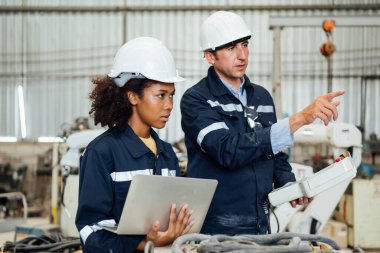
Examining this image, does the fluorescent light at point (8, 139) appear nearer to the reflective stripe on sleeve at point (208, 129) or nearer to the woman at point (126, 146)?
the reflective stripe on sleeve at point (208, 129)

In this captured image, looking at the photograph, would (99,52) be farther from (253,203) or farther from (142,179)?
(142,179)

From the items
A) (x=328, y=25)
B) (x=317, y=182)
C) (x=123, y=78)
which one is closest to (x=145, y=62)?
(x=123, y=78)

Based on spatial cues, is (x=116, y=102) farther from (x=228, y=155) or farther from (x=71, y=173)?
(x=71, y=173)

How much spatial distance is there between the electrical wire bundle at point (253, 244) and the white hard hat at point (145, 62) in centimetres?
61

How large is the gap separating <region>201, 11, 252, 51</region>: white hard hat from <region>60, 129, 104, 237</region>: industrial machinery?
147 centimetres

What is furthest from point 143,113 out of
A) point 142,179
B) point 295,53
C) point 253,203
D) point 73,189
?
point 295,53

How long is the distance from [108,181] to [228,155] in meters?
0.55

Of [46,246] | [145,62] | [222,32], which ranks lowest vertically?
[46,246]

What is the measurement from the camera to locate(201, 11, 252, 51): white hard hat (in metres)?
2.55

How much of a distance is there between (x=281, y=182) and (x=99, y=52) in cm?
675

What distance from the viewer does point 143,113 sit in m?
2.04

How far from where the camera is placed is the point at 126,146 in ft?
6.46

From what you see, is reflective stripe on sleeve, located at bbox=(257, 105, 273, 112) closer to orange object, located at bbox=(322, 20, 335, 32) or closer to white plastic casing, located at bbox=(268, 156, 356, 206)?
white plastic casing, located at bbox=(268, 156, 356, 206)

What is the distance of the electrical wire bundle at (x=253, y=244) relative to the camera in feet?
4.93
